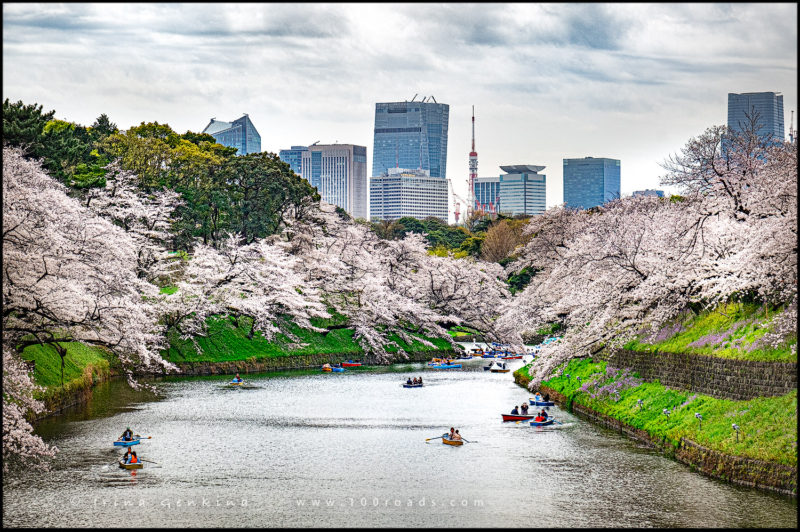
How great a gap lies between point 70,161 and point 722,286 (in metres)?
50.1

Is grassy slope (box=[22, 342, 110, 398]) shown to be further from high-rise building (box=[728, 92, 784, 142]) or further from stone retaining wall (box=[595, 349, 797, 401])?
high-rise building (box=[728, 92, 784, 142])

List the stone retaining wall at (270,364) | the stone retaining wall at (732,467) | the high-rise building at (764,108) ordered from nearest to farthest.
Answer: the stone retaining wall at (732,467) < the stone retaining wall at (270,364) < the high-rise building at (764,108)

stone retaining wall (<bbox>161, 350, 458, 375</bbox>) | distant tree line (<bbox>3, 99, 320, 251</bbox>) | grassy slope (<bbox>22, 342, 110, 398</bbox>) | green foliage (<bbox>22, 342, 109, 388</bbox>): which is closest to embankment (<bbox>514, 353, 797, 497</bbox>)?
grassy slope (<bbox>22, 342, 110, 398</bbox>)

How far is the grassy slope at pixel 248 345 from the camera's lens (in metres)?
60.8

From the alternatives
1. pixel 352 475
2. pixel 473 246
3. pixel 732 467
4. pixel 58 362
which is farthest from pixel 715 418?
pixel 473 246

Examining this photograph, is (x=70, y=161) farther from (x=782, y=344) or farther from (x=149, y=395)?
(x=782, y=344)

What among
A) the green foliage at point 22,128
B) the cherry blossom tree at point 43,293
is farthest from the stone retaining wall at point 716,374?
the green foliage at point 22,128

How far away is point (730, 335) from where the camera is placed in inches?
1302

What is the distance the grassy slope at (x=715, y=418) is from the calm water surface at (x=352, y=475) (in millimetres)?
1229

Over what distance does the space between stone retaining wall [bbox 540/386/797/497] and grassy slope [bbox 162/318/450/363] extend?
3447 centimetres

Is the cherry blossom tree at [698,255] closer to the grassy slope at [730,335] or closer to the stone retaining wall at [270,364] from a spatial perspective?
the grassy slope at [730,335]

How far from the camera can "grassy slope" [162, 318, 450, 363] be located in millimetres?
60812

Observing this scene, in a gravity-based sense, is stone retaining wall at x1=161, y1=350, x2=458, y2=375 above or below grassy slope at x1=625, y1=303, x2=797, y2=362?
below

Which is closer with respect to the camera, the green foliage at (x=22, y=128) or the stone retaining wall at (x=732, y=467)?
the stone retaining wall at (x=732, y=467)
